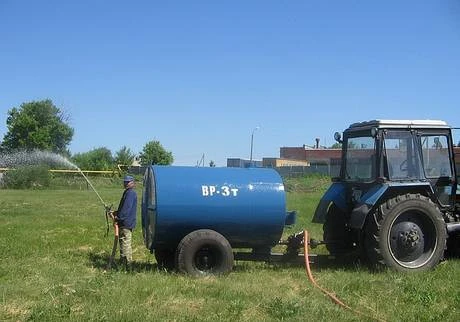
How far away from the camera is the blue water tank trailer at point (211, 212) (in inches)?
357

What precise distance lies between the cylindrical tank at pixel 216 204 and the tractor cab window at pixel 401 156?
6.27 ft

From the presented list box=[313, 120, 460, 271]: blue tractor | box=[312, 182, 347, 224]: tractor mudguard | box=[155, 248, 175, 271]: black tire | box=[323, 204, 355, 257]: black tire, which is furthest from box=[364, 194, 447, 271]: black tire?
box=[155, 248, 175, 271]: black tire

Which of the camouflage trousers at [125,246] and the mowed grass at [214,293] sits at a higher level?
the camouflage trousers at [125,246]

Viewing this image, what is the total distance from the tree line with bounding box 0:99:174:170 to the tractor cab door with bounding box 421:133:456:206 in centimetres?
6561

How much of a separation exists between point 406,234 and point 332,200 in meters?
1.47

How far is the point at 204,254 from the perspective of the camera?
30.3ft

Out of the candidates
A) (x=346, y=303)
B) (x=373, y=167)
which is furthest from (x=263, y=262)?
(x=346, y=303)

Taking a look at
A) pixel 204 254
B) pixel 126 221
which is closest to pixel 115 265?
pixel 126 221

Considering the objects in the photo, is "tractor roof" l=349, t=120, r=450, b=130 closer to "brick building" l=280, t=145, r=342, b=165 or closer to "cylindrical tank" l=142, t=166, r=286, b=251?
"cylindrical tank" l=142, t=166, r=286, b=251

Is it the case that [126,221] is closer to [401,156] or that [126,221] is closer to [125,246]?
[125,246]

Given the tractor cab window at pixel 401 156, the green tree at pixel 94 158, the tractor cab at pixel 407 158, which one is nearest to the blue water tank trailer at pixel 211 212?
the tractor cab at pixel 407 158

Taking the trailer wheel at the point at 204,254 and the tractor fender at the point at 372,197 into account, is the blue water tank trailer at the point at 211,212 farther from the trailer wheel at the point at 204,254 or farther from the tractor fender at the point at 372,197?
the tractor fender at the point at 372,197

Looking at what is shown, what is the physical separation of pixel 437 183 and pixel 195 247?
4.21 meters

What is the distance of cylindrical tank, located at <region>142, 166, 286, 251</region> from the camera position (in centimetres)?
911
